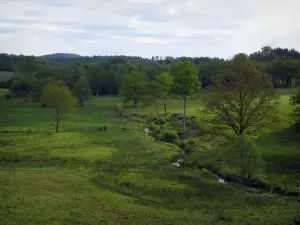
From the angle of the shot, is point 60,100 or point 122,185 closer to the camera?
point 122,185

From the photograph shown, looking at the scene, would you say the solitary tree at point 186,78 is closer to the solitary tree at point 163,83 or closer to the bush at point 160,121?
the solitary tree at point 163,83

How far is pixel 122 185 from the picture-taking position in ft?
111

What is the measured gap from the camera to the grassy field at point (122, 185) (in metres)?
25.9

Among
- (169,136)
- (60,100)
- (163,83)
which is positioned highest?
(163,83)

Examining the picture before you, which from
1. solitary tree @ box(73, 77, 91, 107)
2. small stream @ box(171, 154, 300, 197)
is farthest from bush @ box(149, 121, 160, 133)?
solitary tree @ box(73, 77, 91, 107)

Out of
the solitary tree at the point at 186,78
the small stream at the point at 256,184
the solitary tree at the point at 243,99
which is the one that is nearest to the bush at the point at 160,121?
the solitary tree at the point at 186,78

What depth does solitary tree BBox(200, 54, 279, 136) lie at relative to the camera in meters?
39.3

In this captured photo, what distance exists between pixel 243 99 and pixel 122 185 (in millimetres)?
17431

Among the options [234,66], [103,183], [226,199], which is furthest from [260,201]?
[234,66]

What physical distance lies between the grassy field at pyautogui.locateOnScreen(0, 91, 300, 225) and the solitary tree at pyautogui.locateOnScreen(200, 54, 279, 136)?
5.14 metres

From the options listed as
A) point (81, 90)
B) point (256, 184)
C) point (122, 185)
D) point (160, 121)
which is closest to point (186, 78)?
point (160, 121)

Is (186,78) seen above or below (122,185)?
above

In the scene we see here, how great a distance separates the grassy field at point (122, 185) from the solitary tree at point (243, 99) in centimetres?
514

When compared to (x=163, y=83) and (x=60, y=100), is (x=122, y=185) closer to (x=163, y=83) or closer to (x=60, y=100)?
(x=60, y=100)
